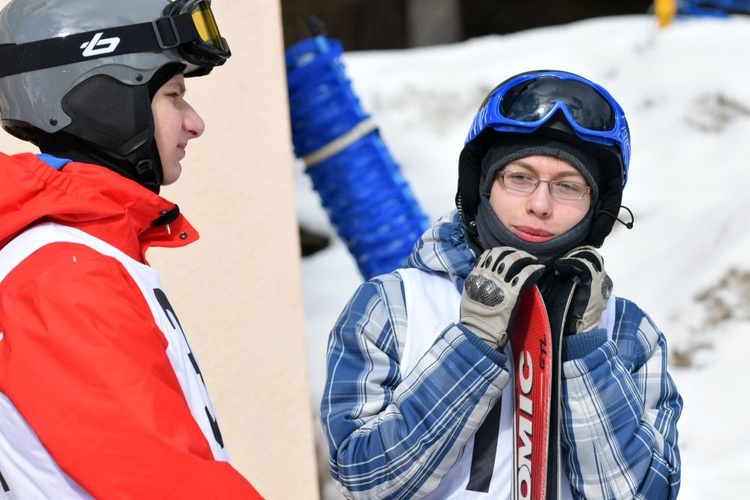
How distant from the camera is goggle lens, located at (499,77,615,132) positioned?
2.48m

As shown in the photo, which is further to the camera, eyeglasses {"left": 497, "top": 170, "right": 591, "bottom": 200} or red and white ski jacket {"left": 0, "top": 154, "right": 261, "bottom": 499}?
eyeglasses {"left": 497, "top": 170, "right": 591, "bottom": 200}

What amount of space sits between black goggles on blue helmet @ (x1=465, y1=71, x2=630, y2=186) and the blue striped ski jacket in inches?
12.2

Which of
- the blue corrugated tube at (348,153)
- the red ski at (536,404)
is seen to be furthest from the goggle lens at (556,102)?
the blue corrugated tube at (348,153)

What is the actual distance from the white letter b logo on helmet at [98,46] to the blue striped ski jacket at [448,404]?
0.77m

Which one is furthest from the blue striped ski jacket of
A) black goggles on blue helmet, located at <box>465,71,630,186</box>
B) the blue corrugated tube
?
the blue corrugated tube

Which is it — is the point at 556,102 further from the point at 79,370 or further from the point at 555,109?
the point at 79,370

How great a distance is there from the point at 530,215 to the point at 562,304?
0.71 ft

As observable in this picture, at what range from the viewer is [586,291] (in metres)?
2.39

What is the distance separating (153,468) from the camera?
1.67 m

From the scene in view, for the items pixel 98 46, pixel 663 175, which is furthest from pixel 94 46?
pixel 663 175

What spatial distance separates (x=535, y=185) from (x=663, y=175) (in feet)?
16.2

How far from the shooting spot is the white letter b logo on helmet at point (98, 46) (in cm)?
208

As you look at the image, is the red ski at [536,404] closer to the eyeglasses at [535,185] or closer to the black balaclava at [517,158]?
the black balaclava at [517,158]

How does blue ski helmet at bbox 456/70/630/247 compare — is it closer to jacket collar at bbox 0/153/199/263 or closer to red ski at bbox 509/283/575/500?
red ski at bbox 509/283/575/500
